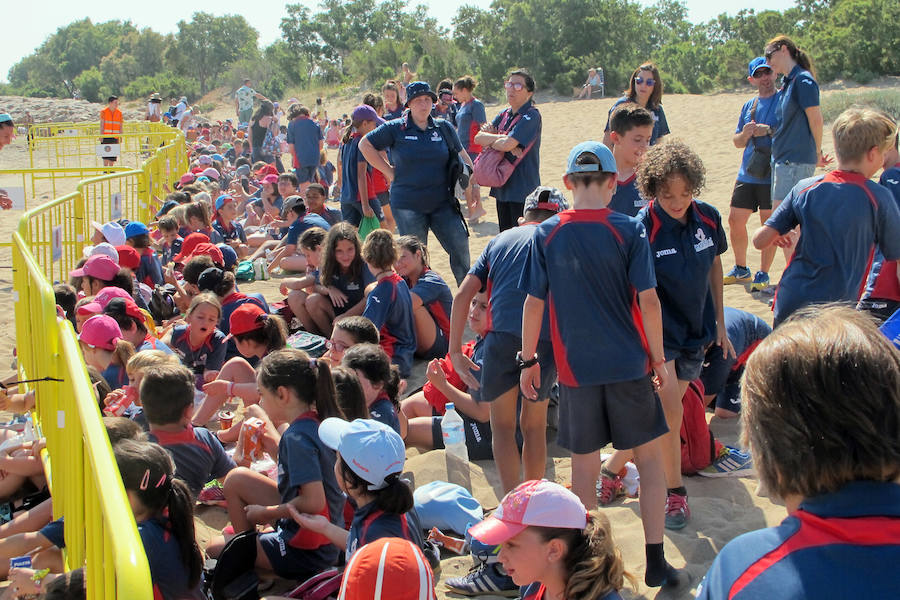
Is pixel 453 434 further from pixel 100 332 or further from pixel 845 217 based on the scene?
pixel 845 217

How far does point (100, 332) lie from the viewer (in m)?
5.36

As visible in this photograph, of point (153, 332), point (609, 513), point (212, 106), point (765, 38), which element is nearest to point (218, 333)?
point (153, 332)

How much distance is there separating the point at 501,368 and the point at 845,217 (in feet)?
5.92

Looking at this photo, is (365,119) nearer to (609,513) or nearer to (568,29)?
(609,513)

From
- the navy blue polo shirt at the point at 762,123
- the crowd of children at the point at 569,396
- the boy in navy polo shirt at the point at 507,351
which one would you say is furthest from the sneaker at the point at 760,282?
the boy in navy polo shirt at the point at 507,351

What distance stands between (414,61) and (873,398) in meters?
46.0

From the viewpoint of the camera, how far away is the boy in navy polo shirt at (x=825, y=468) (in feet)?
4.17

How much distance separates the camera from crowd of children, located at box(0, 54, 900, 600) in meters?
1.36

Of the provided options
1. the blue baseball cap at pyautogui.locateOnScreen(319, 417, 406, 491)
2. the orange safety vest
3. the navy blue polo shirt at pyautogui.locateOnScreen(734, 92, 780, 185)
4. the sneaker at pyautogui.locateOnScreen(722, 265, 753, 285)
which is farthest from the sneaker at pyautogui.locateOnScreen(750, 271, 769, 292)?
the orange safety vest

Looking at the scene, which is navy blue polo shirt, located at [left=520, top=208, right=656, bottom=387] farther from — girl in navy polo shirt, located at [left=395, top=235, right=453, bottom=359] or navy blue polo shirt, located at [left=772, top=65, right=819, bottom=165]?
navy blue polo shirt, located at [left=772, top=65, right=819, bottom=165]

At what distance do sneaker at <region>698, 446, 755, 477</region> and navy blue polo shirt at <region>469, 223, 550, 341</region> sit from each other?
1396 mm

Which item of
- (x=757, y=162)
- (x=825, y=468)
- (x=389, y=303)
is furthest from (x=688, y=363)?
(x=757, y=162)

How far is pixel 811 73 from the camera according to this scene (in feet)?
22.5

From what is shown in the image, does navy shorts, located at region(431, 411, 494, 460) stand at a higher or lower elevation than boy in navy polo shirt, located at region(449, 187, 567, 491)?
lower
